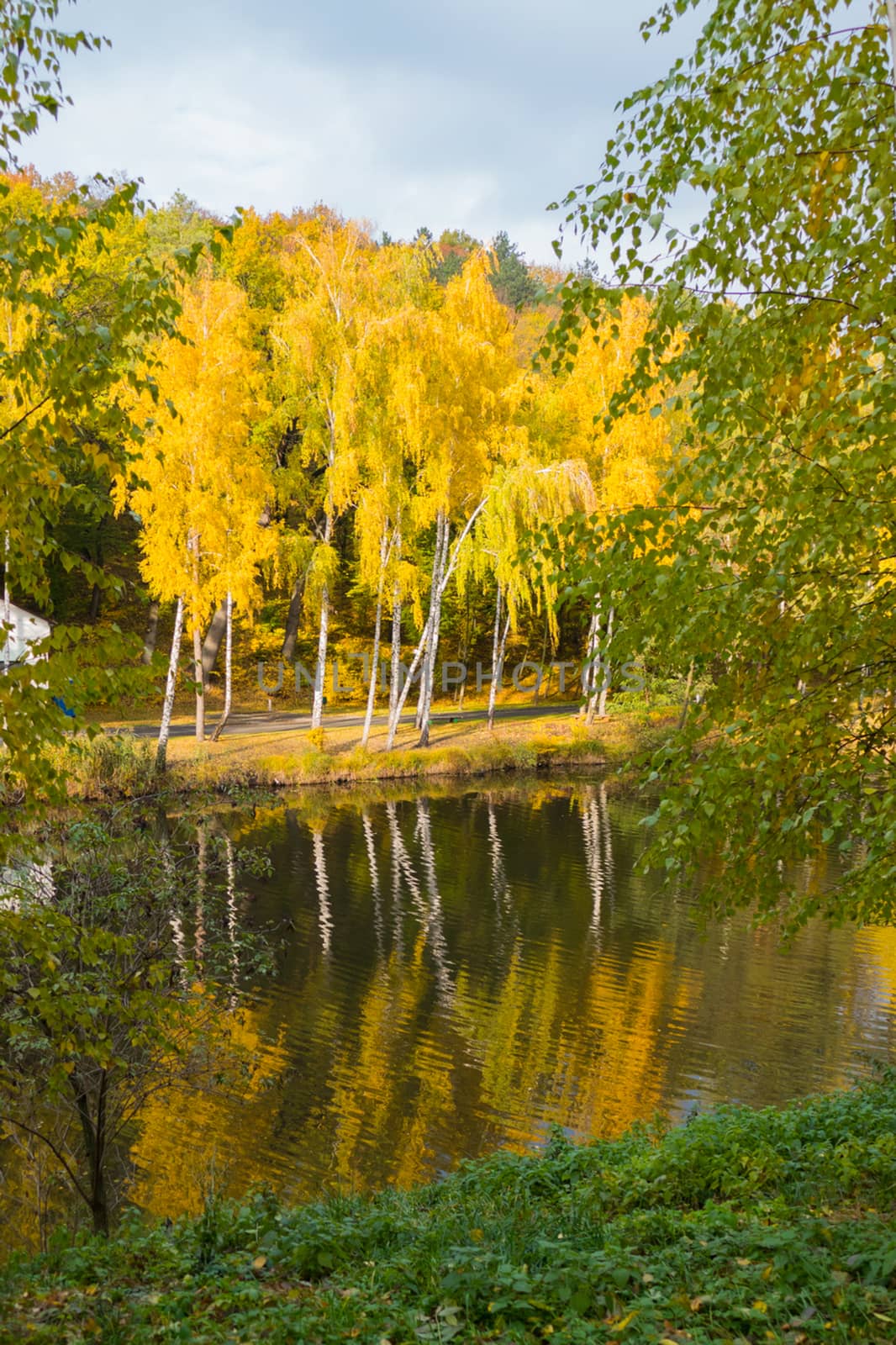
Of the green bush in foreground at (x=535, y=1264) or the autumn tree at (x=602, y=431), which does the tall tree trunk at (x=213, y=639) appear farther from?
the green bush in foreground at (x=535, y=1264)

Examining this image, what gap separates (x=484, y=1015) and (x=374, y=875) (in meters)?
6.12

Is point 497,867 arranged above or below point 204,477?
below

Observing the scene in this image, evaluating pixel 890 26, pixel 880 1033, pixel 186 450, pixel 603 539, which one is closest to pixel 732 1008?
pixel 880 1033

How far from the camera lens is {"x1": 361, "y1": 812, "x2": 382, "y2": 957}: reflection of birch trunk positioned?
49.7ft

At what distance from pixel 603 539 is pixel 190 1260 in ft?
13.2

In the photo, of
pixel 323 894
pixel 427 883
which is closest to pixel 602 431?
pixel 427 883

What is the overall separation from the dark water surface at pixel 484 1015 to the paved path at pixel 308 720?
7.59 metres

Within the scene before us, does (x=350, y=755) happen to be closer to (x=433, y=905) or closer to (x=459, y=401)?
(x=459, y=401)

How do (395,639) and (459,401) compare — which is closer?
(459,401)

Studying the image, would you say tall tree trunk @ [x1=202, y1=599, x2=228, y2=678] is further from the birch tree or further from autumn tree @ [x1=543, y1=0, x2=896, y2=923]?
autumn tree @ [x1=543, y1=0, x2=896, y2=923]

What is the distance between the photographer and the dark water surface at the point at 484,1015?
916 centimetres

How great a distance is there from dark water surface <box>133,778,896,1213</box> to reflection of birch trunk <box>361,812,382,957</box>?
56 mm

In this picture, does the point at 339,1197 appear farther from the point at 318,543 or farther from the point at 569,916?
the point at 318,543

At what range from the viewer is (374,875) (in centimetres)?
1816
